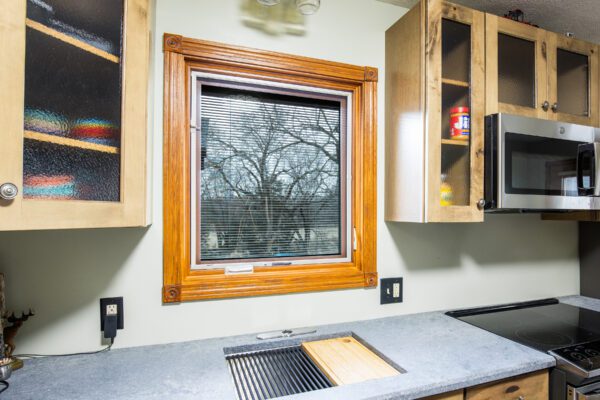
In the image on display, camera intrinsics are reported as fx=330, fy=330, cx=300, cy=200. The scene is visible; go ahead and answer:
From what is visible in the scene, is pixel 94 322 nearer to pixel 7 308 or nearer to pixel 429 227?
pixel 7 308

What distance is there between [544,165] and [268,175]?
118 centimetres

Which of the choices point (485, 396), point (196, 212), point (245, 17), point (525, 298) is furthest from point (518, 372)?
point (245, 17)

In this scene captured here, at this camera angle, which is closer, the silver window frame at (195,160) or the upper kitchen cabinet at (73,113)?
the upper kitchen cabinet at (73,113)

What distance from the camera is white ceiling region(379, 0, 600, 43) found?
5.12 feet

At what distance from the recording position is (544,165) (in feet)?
4.60

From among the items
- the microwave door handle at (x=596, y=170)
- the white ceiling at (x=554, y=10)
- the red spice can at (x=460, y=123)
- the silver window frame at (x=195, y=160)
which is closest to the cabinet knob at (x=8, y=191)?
the silver window frame at (x=195, y=160)

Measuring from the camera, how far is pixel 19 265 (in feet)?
3.57

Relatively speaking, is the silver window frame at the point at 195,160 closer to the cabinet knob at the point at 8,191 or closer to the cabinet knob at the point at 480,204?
the cabinet knob at the point at 480,204

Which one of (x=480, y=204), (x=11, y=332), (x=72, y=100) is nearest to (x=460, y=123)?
(x=480, y=204)

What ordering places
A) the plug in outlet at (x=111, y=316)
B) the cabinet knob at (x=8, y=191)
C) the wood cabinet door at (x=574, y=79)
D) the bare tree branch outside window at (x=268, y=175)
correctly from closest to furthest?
the cabinet knob at (x=8, y=191)
the plug in outlet at (x=111, y=316)
the bare tree branch outside window at (x=268, y=175)
the wood cabinet door at (x=574, y=79)

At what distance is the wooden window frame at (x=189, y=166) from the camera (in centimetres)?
124

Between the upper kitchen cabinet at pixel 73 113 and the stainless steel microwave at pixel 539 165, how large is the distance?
1.29m

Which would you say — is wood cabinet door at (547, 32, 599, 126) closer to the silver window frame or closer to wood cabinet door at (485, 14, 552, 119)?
wood cabinet door at (485, 14, 552, 119)

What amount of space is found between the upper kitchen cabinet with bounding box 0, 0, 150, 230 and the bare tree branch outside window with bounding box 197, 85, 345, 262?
47cm
